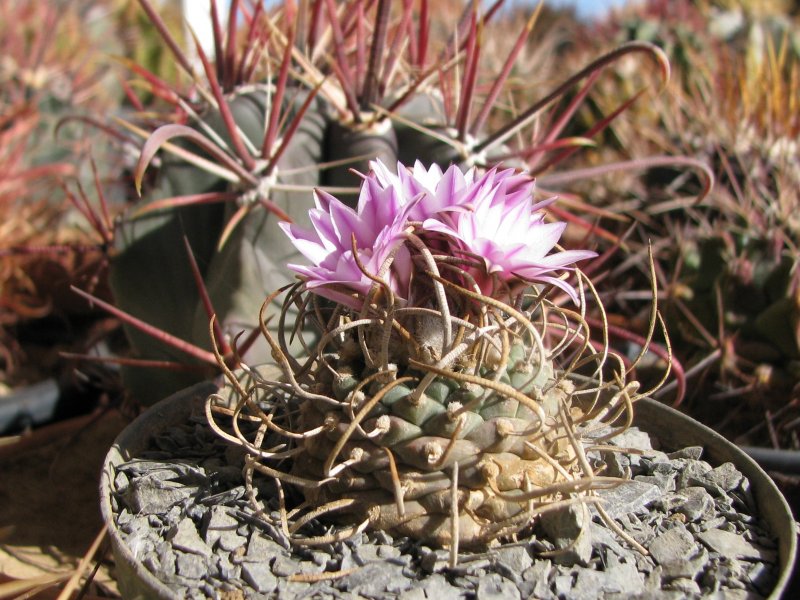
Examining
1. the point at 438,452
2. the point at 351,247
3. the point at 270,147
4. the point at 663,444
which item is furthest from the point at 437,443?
the point at 270,147

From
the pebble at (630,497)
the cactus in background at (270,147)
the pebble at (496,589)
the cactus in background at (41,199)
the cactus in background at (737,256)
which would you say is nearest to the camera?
the pebble at (496,589)

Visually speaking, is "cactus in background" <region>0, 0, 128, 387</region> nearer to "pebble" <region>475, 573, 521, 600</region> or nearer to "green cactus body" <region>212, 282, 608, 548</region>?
"green cactus body" <region>212, 282, 608, 548</region>

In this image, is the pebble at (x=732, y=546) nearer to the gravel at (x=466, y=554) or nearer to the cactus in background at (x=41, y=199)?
the gravel at (x=466, y=554)

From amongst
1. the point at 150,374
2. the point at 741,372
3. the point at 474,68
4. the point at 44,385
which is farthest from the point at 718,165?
the point at 44,385

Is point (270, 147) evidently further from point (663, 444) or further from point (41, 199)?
point (41, 199)

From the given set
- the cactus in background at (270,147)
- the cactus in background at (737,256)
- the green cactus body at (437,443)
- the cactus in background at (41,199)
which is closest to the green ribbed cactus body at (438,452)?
the green cactus body at (437,443)

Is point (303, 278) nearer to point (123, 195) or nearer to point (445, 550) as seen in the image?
point (445, 550)
